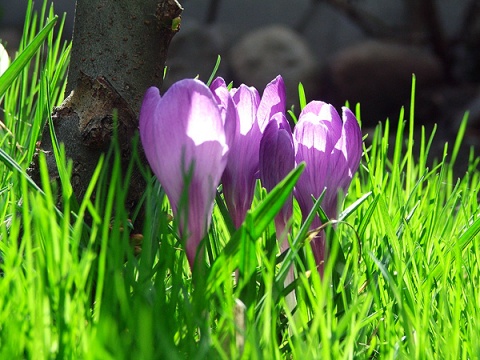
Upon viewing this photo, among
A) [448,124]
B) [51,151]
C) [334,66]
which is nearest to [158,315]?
[51,151]

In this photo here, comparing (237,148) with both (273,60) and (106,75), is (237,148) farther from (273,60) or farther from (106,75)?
(273,60)

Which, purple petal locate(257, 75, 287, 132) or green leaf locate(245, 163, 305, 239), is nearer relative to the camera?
green leaf locate(245, 163, 305, 239)

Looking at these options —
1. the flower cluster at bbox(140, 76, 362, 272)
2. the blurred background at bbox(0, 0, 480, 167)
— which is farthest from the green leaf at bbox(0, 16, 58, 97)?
the blurred background at bbox(0, 0, 480, 167)

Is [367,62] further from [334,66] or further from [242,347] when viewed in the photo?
[242,347]

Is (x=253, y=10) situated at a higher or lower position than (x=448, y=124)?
higher

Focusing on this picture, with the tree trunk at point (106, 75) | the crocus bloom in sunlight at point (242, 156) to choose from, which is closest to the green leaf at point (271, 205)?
the crocus bloom in sunlight at point (242, 156)

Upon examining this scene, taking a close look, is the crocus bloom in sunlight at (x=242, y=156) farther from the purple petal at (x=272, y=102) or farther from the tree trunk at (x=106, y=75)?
the tree trunk at (x=106, y=75)

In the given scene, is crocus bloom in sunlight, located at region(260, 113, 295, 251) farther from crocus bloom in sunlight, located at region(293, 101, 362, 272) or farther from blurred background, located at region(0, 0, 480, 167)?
blurred background, located at region(0, 0, 480, 167)
